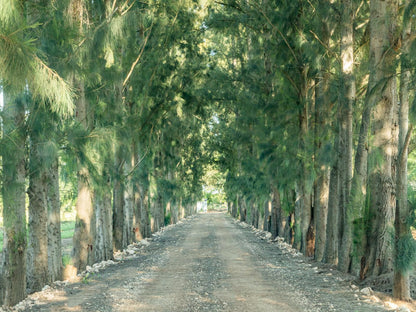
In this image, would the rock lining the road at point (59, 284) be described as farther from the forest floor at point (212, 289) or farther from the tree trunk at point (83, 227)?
the tree trunk at point (83, 227)

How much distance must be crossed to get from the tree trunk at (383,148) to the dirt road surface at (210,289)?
3.52ft

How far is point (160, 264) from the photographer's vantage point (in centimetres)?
1475

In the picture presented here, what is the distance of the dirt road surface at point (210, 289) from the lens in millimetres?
8227

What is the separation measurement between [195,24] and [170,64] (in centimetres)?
193

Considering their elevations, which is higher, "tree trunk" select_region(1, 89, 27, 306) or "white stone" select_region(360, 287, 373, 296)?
"tree trunk" select_region(1, 89, 27, 306)

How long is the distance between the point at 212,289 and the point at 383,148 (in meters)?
4.48

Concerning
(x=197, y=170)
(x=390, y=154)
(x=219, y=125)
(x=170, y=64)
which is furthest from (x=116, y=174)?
(x=197, y=170)

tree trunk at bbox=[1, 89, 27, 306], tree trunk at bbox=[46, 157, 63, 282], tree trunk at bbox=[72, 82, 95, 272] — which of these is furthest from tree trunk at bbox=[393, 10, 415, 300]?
tree trunk at bbox=[72, 82, 95, 272]

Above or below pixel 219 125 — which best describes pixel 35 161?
below

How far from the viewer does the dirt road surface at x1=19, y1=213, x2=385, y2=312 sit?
823 cm

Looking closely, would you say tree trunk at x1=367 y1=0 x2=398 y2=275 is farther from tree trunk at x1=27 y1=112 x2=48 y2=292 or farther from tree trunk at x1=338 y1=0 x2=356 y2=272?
tree trunk at x1=27 y1=112 x2=48 y2=292

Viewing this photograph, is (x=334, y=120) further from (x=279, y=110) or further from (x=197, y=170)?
(x=197, y=170)

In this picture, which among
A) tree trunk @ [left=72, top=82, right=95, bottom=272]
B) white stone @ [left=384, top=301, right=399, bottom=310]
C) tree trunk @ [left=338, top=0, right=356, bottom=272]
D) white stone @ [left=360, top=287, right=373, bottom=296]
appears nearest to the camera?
white stone @ [left=384, top=301, right=399, bottom=310]

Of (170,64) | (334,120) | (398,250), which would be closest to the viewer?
(398,250)
